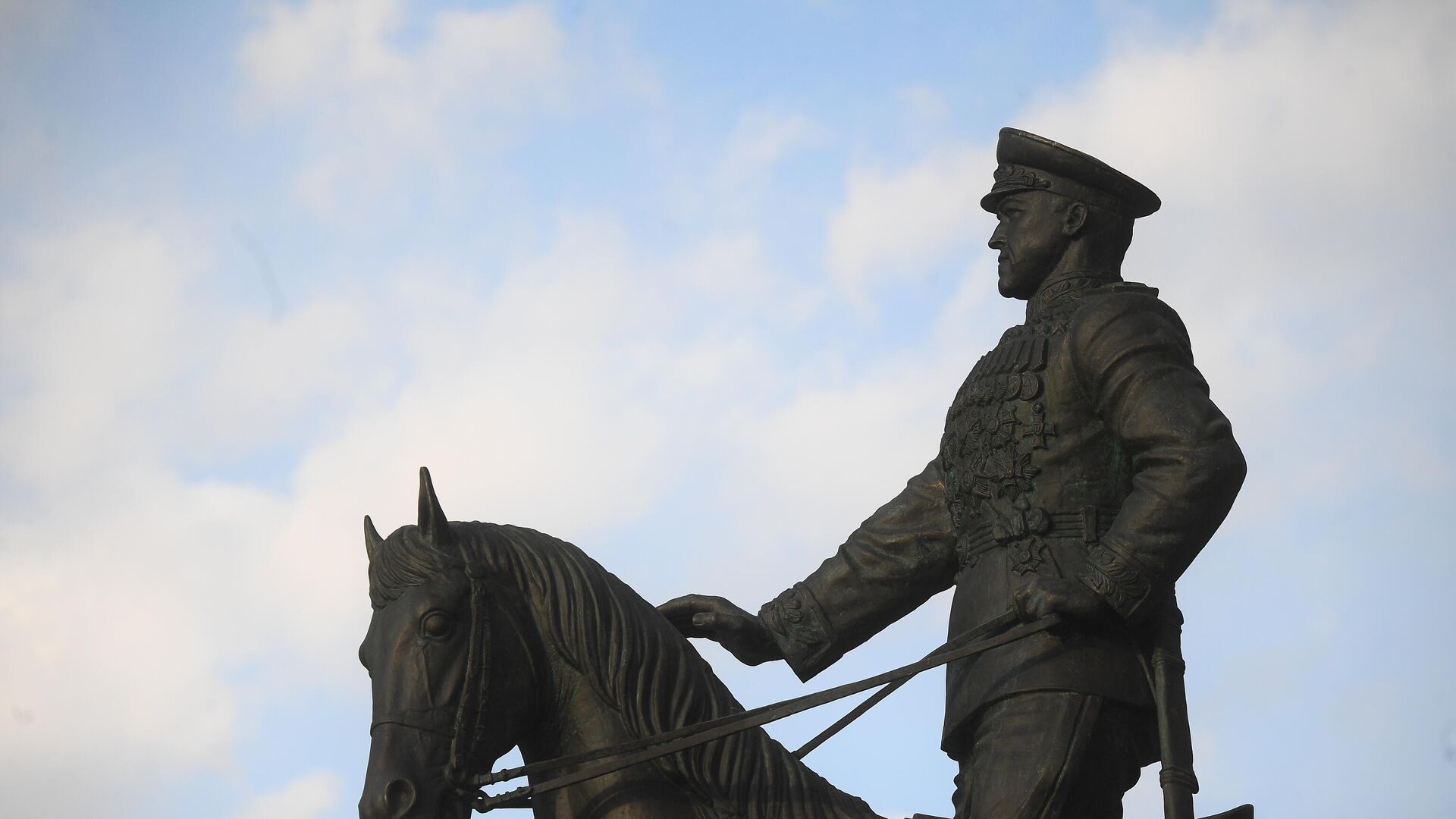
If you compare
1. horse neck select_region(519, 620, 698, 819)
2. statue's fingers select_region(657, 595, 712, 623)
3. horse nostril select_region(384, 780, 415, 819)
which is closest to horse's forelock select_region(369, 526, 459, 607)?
horse neck select_region(519, 620, 698, 819)

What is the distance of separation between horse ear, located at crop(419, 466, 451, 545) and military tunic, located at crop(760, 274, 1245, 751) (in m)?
2.07

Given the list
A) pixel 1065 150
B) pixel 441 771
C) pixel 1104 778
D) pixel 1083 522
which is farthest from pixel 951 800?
pixel 1065 150

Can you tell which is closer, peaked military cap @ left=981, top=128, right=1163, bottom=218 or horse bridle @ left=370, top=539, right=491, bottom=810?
horse bridle @ left=370, top=539, right=491, bottom=810

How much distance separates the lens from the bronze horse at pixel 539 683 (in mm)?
6055

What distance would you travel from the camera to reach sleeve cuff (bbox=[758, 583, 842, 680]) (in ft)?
25.0

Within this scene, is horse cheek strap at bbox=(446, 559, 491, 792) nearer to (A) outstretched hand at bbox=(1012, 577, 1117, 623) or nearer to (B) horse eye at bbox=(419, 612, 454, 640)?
(B) horse eye at bbox=(419, 612, 454, 640)

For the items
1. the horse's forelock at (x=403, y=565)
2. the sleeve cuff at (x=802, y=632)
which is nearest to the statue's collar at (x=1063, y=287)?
the sleeve cuff at (x=802, y=632)

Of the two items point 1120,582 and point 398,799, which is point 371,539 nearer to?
point 398,799

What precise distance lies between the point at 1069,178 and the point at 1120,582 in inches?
72.2

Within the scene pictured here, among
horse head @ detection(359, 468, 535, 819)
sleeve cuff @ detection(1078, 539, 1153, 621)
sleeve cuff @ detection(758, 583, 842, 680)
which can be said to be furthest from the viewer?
sleeve cuff @ detection(758, 583, 842, 680)

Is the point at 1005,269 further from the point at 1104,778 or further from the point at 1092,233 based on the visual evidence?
the point at 1104,778

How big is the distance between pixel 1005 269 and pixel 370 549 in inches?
112

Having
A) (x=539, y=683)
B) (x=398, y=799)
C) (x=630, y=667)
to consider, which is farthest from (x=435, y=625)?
(x=630, y=667)

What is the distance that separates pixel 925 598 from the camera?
7637 millimetres
